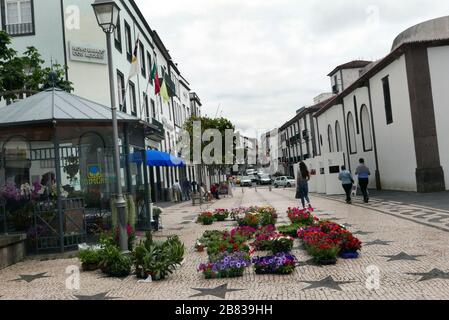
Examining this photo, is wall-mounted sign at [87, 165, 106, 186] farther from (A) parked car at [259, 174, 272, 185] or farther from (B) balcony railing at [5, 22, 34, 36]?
(A) parked car at [259, 174, 272, 185]

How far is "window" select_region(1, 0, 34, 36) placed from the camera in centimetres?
2014

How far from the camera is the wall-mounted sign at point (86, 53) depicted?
66.4 ft

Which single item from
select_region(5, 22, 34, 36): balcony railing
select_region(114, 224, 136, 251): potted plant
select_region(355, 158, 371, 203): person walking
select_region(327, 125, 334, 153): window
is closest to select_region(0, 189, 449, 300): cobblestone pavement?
select_region(114, 224, 136, 251): potted plant

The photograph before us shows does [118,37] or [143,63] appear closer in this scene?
[118,37]

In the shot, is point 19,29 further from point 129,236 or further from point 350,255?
point 350,255

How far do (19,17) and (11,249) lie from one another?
14762 millimetres

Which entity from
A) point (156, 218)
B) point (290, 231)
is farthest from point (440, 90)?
point (156, 218)

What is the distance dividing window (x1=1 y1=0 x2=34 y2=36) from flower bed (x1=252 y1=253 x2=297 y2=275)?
57.6ft

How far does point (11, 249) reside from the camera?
363 inches

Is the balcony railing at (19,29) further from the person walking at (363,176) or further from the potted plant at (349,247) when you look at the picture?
the potted plant at (349,247)

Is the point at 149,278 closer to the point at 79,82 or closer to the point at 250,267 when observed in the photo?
the point at 250,267

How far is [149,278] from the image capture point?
23.3ft

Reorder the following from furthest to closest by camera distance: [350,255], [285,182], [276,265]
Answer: [285,182] → [350,255] → [276,265]
